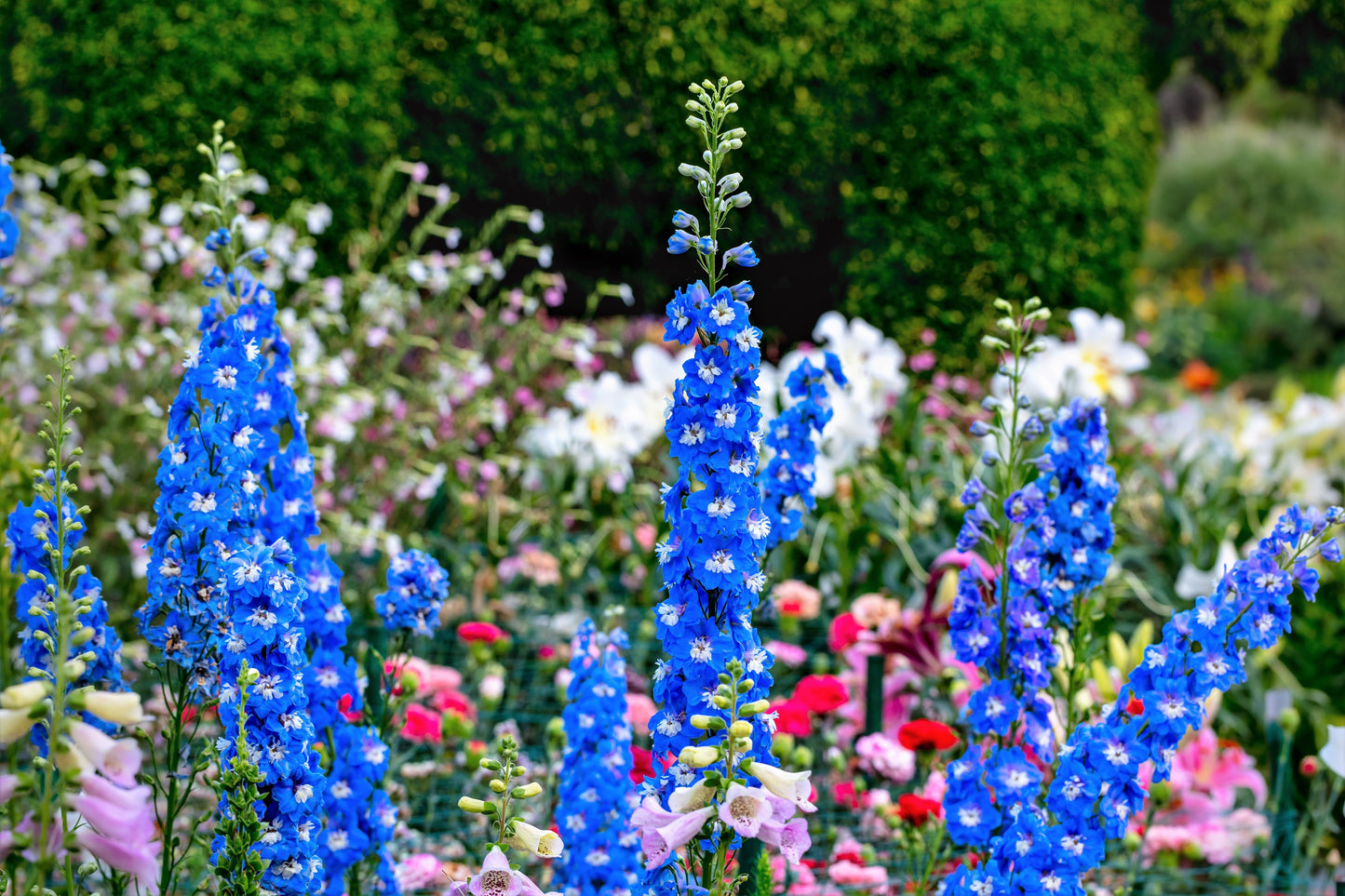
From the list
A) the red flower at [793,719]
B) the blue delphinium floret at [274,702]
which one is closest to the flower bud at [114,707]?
the blue delphinium floret at [274,702]

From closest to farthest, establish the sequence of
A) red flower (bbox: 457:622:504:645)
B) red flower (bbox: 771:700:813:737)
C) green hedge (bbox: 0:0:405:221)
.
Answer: red flower (bbox: 771:700:813:737)
red flower (bbox: 457:622:504:645)
green hedge (bbox: 0:0:405:221)

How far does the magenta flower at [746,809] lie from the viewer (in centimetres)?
93

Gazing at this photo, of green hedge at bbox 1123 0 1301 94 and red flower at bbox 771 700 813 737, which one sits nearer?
red flower at bbox 771 700 813 737

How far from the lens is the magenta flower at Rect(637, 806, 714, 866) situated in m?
0.93

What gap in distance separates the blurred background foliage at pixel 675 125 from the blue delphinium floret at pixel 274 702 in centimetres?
341

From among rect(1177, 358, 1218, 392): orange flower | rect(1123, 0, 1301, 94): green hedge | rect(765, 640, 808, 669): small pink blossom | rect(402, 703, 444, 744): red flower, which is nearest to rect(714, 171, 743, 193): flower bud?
rect(402, 703, 444, 744): red flower

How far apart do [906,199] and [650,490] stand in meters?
1.97

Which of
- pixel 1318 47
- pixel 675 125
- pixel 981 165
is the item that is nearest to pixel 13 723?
pixel 675 125

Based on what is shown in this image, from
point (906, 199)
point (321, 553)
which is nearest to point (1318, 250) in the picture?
point (906, 199)

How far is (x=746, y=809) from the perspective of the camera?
958 mm

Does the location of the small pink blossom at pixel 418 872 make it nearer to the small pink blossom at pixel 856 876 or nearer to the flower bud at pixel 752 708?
the small pink blossom at pixel 856 876

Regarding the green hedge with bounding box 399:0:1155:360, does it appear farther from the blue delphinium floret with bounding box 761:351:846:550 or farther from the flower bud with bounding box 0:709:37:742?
the flower bud with bounding box 0:709:37:742

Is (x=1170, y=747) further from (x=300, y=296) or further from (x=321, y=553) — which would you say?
(x=300, y=296)

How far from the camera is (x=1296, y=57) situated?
6.20 m
